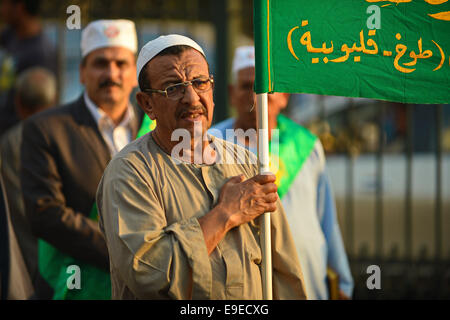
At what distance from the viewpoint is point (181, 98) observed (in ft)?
8.09

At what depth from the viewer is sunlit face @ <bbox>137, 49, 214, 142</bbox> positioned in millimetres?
2461

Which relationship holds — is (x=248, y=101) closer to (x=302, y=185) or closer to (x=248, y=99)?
(x=248, y=99)

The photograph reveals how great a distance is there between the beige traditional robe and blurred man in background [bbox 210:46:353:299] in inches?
52.3

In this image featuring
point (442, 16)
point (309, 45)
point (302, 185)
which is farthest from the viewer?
point (302, 185)

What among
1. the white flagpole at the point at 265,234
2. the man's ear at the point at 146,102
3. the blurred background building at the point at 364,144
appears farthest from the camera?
the blurred background building at the point at 364,144

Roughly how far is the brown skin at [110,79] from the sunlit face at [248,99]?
0.76 m

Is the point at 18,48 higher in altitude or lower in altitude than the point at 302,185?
higher

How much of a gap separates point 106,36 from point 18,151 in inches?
51.2

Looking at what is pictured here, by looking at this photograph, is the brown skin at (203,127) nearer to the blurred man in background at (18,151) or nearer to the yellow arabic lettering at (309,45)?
the yellow arabic lettering at (309,45)

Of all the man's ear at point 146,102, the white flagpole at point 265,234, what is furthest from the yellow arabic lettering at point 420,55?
the man's ear at point 146,102

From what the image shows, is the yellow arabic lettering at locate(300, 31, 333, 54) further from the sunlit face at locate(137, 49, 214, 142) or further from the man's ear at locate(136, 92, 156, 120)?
the man's ear at locate(136, 92, 156, 120)

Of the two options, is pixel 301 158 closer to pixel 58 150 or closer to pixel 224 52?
pixel 58 150

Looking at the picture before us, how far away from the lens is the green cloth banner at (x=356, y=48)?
2621 mm

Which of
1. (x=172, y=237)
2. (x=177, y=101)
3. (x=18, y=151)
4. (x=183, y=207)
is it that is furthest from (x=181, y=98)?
(x=18, y=151)
